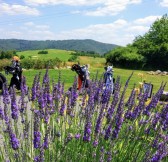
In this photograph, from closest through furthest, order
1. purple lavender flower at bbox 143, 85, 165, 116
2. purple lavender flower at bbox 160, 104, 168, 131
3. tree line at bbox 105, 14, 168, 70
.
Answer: purple lavender flower at bbox 160, 104, 168, 131
purple lavender flower at bbox 143, 85, 165, 116
tree line at bbox 105, 14, 168, 70

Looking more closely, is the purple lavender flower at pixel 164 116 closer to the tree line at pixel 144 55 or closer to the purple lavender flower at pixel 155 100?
the purple lavender flower at pixel 155 100

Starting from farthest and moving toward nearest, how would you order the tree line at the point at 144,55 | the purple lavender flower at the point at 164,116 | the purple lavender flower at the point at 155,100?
the tree line at the point at 144,55
the purple lavender flower at the point at 155,100
the purple lavender flower at the point at 164,116

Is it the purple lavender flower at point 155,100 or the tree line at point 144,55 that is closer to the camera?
the purple lavender flower at point 155,100

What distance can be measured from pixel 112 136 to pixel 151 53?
42.7m

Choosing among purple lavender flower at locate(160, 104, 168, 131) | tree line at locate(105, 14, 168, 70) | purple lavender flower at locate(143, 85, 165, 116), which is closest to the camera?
purple lavender flower at locate(160, 104, 168, 131)

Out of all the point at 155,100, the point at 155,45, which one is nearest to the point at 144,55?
the point at 155,45

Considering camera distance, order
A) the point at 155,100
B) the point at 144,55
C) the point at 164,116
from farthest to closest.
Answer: the point at 144,55
the point at 155,100
the point at 164,116

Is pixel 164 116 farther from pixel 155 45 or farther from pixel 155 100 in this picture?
pixel 155 45

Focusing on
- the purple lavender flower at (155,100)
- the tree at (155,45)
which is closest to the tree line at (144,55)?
the tree at (155,45)

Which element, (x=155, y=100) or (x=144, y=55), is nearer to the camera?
(x=155, y=100)

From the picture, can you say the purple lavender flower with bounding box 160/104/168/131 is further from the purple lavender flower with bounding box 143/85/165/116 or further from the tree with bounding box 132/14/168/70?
the tree with bounding box 132/14/168/70

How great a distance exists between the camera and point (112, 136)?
3002 mm

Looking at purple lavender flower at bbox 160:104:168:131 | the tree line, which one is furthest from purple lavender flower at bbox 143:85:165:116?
Result: the tree line

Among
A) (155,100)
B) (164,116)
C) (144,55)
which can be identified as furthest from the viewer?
(144,55)
